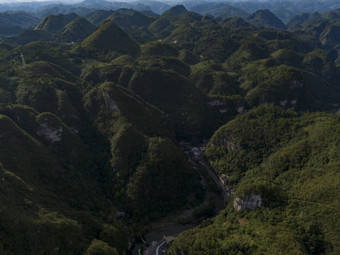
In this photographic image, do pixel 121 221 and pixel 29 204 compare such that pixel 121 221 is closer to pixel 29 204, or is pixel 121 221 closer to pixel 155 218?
pixel 155 218

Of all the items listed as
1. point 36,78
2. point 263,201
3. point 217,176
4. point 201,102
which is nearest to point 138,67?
point 201,102

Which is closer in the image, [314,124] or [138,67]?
[314,124]

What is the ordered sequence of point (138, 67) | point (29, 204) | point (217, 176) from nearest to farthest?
point (29, 204)
point (217, 176)
point (138, 67)

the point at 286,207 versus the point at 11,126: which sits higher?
the point at 11,126

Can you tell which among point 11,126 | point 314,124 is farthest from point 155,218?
point 314,124

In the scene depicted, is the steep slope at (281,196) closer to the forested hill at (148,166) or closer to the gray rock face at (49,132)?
the forested hill at (148,166)

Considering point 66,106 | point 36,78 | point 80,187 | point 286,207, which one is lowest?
point 80,187

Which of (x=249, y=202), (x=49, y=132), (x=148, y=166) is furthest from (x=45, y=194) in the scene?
(x=249, y=202)

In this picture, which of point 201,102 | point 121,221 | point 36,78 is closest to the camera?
point 121,221

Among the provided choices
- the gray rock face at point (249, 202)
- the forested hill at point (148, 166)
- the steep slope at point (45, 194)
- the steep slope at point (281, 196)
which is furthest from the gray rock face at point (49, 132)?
the gray rock face at point (249, 202)

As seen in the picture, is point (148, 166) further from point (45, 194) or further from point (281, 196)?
point (281, 196)
